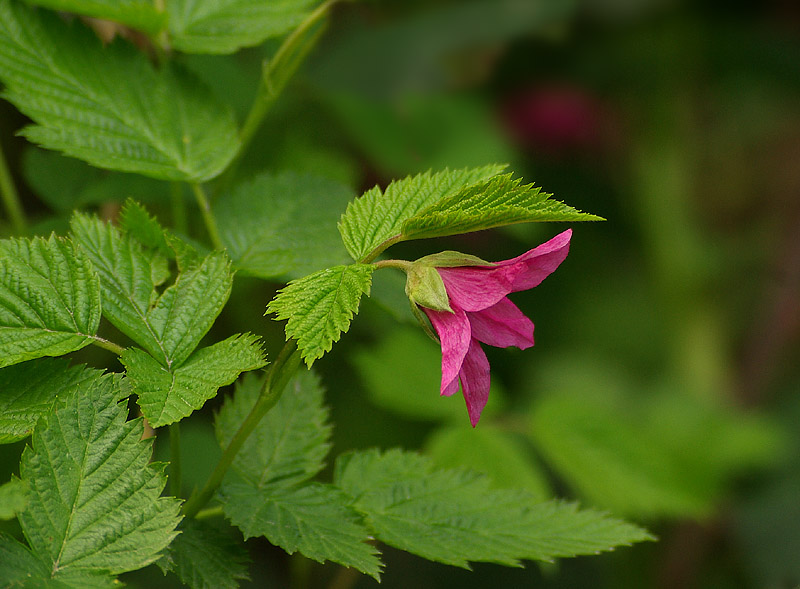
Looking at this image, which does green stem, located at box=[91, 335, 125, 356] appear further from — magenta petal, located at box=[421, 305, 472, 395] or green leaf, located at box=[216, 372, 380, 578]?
magenta petal, located at box=[421, 305, 472, 395]

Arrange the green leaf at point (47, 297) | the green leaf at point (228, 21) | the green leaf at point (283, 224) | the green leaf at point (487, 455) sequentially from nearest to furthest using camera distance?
1. the green leaf at point (47, 297)
2. the green leaf at point (283, 224)
3. the green leaf at point (228, 21)
4. the green leaf at point (487, 455)

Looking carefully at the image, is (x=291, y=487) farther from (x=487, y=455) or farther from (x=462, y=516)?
(x=487, y=455)

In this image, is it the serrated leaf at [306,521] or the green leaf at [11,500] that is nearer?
the green leaf at [11,500]

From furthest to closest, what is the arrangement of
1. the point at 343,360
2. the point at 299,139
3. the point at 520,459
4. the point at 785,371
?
the point at 785,371, the point at 343,360, the point at 299,139, the point at 520,459

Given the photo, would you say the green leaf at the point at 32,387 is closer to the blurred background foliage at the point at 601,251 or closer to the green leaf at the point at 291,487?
the green leaf at the point at 291,487

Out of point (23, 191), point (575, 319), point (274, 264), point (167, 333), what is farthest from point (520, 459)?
point (575, 319)

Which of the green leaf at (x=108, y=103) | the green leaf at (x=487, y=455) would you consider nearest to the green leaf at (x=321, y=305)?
the green leaf at (x=108, y=103)

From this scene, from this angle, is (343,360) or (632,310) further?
(632,310)

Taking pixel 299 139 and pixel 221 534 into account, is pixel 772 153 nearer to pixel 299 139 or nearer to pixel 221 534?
pixel 299 139
